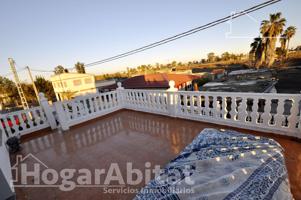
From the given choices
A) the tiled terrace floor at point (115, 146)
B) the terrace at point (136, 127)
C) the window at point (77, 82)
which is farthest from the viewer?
the window at point (77, 82)

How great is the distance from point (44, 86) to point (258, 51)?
32.5 meters

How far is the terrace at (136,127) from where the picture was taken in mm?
2242

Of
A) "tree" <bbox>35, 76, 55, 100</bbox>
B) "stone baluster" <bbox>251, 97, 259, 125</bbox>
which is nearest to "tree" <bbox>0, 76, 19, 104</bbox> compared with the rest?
"tree" <bbox>35, 76, 55, 100</bbox>

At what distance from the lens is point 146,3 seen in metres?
4.64

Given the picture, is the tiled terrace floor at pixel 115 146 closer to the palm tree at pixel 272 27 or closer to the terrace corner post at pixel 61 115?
the terrace corner post at pixel 61 115

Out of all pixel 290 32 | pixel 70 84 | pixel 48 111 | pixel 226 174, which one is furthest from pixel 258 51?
pixel 70 84

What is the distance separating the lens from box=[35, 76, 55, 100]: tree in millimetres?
22966

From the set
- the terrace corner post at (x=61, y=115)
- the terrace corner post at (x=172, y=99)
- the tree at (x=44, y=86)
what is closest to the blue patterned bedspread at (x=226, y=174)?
the terrace corner post at (x=172, y=99)

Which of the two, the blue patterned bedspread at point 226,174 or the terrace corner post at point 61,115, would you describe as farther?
the terrace corner post at point 61,115

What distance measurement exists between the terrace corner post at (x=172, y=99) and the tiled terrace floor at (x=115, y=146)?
0.21 m

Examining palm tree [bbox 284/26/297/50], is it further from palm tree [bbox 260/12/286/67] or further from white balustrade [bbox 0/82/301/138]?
white balustrade [bbox 0/82/301/138]

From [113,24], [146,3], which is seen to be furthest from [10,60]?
[146,3]

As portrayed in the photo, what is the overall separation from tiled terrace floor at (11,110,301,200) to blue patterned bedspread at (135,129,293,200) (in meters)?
0.77

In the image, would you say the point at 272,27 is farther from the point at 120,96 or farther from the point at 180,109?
the point at 120,96
